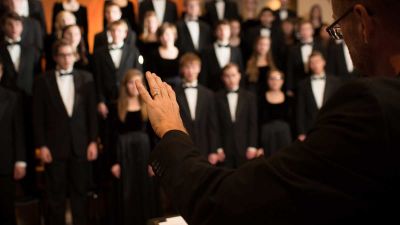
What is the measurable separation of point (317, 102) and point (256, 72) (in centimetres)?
67

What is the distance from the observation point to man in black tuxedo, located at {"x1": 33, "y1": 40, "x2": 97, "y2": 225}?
3770 mm

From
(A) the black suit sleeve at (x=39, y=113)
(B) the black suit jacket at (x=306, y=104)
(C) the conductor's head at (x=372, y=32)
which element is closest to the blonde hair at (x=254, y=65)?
(B) the black suit jacket at (x=306, y=104)

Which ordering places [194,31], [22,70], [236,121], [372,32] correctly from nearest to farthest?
[372,32], [22,70], [236,121], [194,31]

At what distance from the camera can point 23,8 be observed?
4.96 meters

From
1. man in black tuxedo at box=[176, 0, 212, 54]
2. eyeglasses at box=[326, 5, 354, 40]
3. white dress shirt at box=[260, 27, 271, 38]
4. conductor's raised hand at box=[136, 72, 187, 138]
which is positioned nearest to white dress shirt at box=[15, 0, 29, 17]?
man in black tuxedo at box=[176, 0, 212, 54]

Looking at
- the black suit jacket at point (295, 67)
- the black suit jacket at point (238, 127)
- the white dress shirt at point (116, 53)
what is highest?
the white dress shirt at point (116, 53)

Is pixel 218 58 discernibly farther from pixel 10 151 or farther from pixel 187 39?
pixel 10 151

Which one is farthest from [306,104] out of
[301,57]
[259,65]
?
[301,57]

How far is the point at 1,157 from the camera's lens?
12.1 feet

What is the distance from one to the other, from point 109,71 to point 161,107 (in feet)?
11.4

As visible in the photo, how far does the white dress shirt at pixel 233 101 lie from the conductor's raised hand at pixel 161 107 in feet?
11.6

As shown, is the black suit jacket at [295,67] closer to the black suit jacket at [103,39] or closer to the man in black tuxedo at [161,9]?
the man in black tuxedo at [161,9]

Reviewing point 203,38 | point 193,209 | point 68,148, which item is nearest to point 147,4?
point 203,38

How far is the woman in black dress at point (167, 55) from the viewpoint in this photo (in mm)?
4465
